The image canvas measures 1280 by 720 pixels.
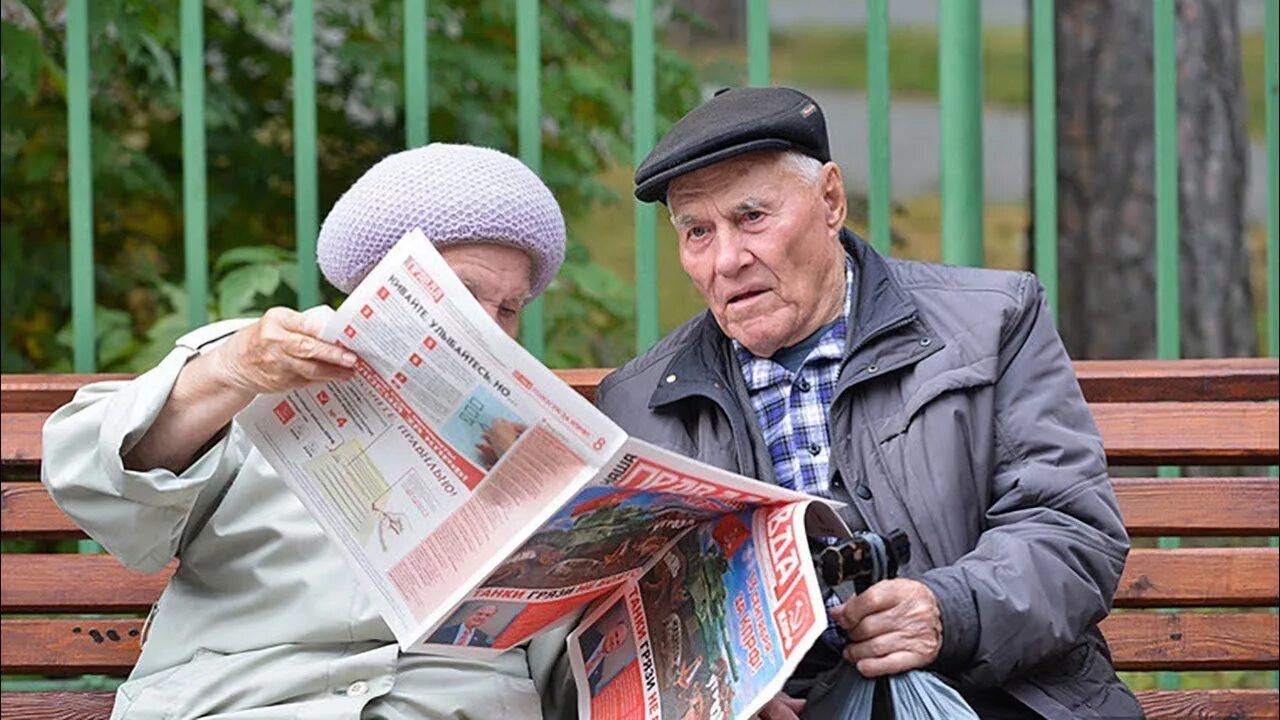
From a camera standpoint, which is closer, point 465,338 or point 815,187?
point 465,338

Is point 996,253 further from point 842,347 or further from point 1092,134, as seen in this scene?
point 842,347

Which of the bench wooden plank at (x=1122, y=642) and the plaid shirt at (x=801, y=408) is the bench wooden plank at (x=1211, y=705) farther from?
the plaid shirt at (x=801, y=408)

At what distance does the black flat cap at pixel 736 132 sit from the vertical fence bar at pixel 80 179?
4.07 feet

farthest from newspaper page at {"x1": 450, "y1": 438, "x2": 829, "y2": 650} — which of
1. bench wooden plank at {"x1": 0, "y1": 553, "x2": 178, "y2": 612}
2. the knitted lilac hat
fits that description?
bench wooden plank at {"x1": 0, "y1": 553, "x2": 178, "y2": 612}

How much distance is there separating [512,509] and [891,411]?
0.68m

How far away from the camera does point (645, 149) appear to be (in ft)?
11.9

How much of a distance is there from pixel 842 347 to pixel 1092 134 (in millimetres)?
3226

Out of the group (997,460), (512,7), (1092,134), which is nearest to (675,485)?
(997,460)

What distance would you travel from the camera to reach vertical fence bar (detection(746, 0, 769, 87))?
3.57 m

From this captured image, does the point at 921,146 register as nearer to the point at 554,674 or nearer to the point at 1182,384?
the point at 1182,384

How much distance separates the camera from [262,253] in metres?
4.11

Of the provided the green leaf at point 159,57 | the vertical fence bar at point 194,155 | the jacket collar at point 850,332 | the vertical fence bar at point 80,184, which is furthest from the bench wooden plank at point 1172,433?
the green leaf at point 159,57

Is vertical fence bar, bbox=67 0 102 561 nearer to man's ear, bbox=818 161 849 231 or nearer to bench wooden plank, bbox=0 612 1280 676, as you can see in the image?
bench wooden plank, bbox=0 612 1280 676

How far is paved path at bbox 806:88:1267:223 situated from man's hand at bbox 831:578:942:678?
8752 millimetres
